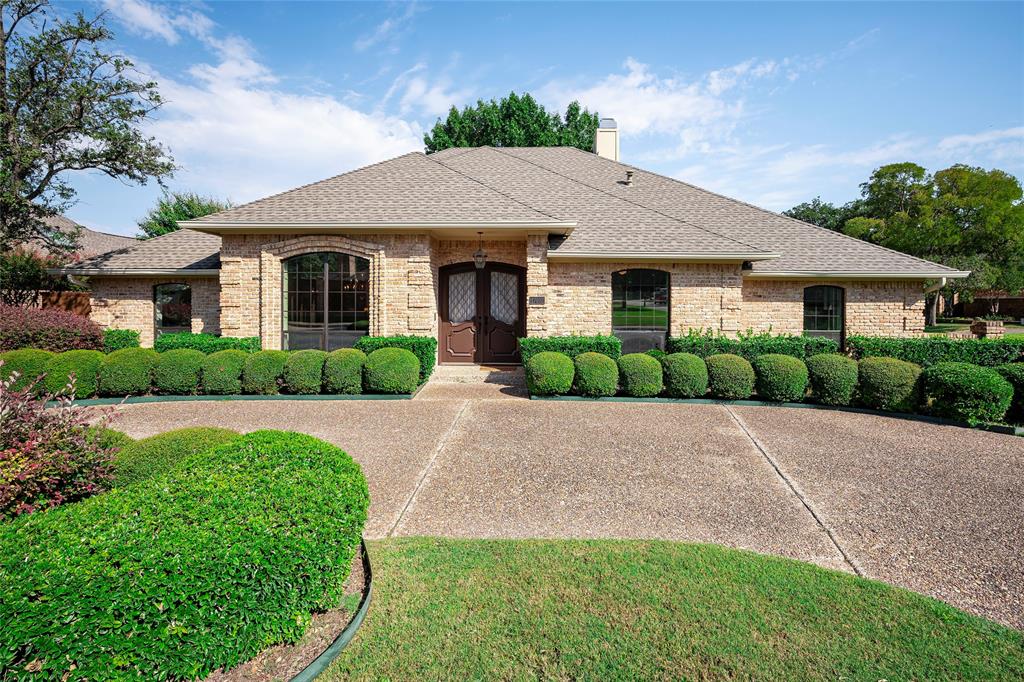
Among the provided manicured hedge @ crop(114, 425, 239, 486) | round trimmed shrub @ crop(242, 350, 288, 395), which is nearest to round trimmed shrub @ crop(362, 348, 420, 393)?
round trimmed shrub @ crop(242, 350, 288, 395)

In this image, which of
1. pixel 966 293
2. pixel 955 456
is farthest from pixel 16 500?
pixel 966 293

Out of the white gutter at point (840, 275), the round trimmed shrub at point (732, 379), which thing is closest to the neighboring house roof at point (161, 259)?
the round trimmed shrub at point (732, 379)

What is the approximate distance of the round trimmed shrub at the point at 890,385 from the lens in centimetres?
827

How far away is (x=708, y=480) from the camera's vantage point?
5.31m

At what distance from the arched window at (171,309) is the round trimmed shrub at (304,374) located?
6824 millimetres

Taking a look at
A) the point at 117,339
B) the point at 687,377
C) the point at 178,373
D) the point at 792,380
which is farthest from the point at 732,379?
the point at 117,339

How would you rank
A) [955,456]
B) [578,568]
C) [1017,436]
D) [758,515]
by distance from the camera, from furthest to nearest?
[1017,436]
[955,456]
[758,515]
[578,568]

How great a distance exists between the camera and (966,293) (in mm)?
35562

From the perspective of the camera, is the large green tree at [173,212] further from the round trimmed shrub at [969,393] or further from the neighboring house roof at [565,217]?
the round trimmed shrub at [969,393]

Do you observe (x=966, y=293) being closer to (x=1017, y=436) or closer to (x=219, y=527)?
(x=1017, y=436)

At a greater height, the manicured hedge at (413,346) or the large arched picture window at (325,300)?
the large arched picture window at (325,300)

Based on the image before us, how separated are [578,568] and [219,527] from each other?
2371 millimetres

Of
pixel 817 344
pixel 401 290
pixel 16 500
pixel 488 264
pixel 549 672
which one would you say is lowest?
pixel 549 672

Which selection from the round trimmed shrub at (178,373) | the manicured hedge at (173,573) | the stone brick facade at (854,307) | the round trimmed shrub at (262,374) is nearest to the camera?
the manicured hedge at (173,573)
